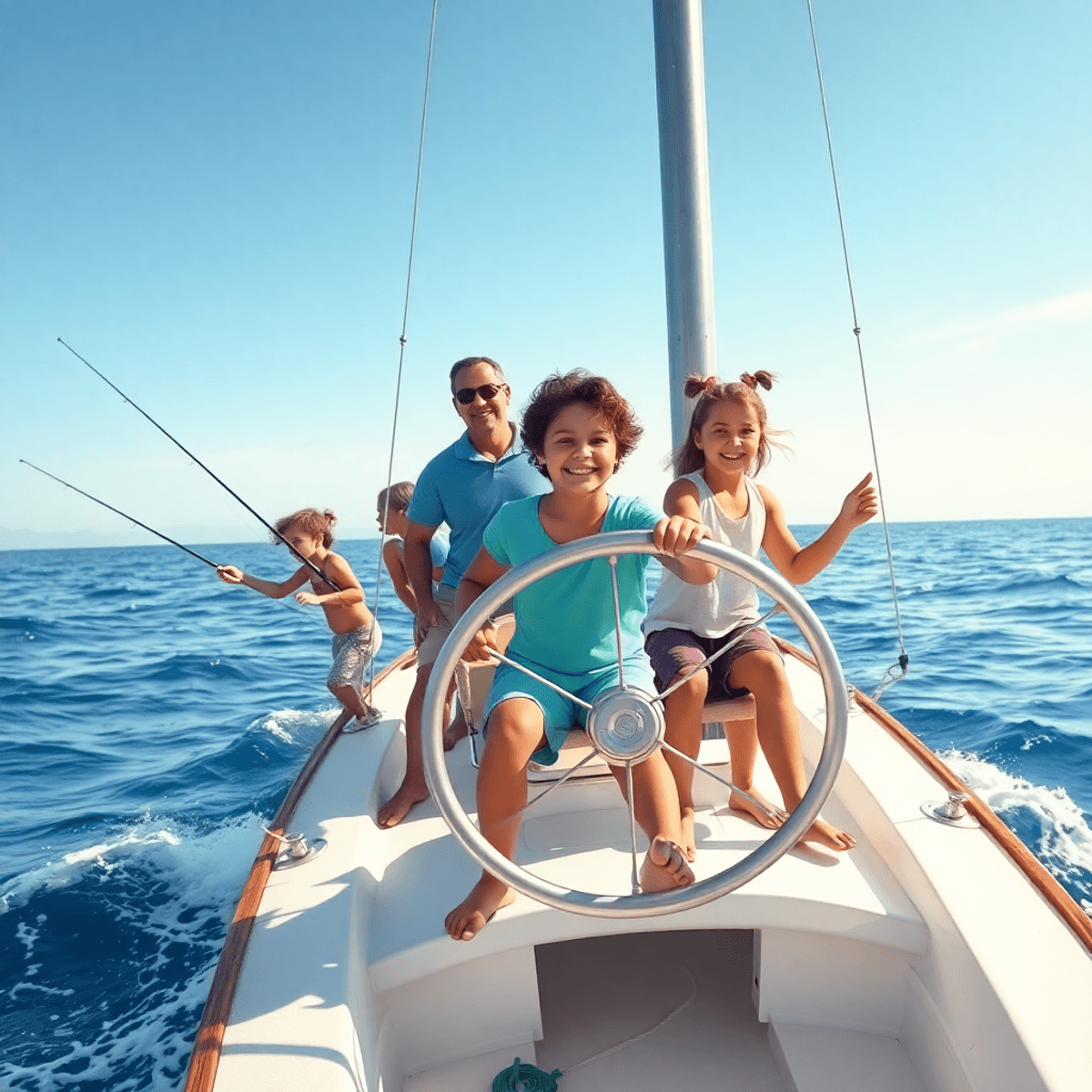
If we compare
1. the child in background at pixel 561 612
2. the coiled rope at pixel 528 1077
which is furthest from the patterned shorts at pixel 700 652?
the coiled rope at pixel 528 1077

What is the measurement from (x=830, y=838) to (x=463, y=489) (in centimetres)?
126

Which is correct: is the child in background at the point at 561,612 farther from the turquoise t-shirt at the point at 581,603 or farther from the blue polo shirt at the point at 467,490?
the blue polo shirt at the point at 467,490

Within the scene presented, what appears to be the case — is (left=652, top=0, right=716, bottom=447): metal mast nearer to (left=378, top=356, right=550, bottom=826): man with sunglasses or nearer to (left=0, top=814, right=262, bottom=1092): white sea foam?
(left=378, top=356, right=550, bottom=826): man with sunglasses

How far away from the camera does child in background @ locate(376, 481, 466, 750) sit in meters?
2.56

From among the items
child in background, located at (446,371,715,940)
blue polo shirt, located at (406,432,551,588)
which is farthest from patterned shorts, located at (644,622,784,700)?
blue polo shirt, located at (406,432,551,588)

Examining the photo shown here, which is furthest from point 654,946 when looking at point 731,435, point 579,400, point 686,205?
point 686,205

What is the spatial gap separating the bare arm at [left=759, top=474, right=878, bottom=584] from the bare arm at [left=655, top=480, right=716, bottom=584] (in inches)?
10.0

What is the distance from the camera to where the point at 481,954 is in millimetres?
1379

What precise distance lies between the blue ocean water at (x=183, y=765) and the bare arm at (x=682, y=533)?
1.61m

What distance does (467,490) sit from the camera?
2.15m

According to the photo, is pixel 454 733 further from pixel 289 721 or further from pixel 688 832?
pixel 289 721

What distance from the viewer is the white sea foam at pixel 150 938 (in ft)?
6.07

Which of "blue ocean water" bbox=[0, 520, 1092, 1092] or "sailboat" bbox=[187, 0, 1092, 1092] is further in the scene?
"blue ocean water" bbox=[0, 520, 1092, 1092]

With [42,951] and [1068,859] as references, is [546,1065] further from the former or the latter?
[1068,859]
